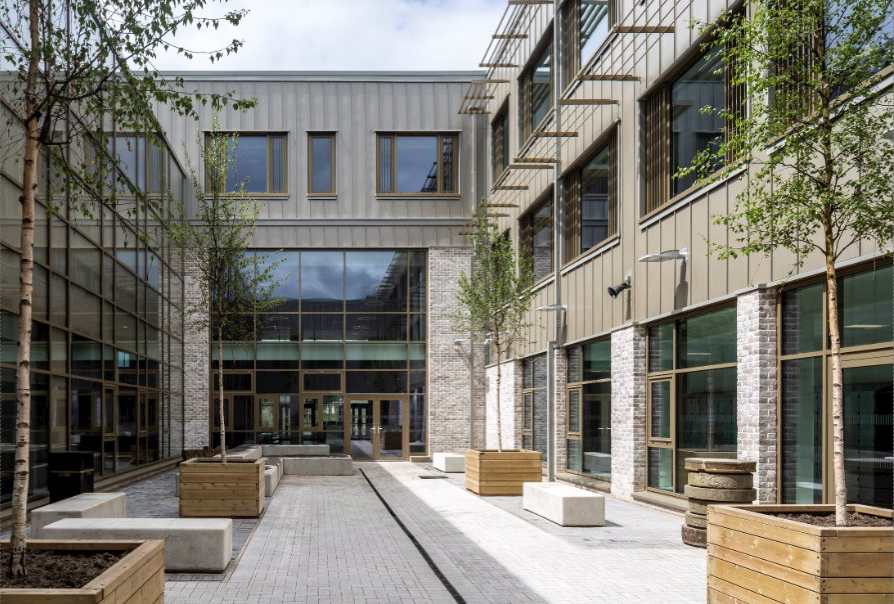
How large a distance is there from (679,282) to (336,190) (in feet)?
64.2

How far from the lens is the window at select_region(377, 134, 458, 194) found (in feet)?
110

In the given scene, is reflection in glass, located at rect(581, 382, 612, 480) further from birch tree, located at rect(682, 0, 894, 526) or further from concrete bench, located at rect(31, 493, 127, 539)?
birch tree, located at rect(682, 0, 894, 526)

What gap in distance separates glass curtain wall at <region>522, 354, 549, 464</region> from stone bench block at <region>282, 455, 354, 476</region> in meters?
5.02

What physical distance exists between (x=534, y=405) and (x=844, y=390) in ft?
49.6

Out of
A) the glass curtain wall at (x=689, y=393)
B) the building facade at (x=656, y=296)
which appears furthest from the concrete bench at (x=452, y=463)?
the glass curtain wall at (x=689, y=393)

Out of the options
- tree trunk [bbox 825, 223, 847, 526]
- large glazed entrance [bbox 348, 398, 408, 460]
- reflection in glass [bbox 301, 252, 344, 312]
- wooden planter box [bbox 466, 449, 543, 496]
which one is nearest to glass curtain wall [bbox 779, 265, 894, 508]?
tree trunk [bbox 825, 223, 847, 526]

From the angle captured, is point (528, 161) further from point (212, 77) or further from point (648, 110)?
point (212, 77)

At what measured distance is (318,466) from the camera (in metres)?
25.7

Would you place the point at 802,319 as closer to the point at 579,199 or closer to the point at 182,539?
the point at 182,539

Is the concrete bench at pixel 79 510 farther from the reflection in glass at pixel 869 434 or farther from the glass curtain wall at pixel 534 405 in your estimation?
the glass curtain wall at pixel 534 405

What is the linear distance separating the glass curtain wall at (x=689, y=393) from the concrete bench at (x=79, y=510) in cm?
862

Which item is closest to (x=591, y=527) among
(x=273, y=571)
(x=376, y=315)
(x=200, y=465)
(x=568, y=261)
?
(x=273, y=571)

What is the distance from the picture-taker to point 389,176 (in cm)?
3356

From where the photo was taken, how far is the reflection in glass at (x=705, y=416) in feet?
46.2
